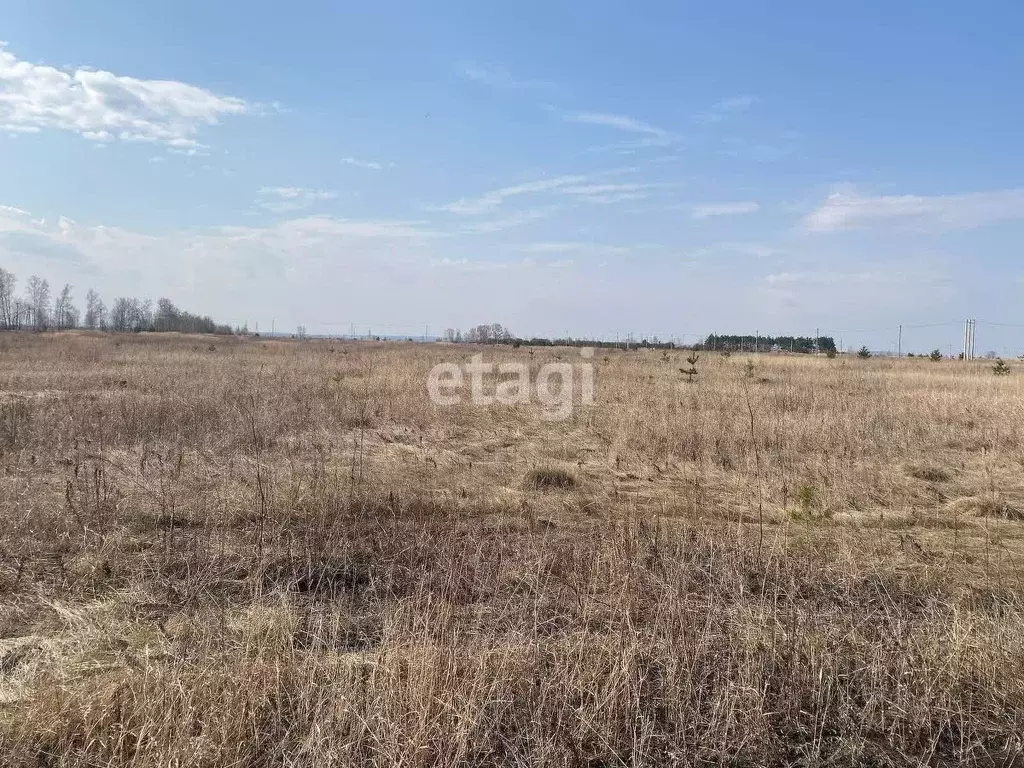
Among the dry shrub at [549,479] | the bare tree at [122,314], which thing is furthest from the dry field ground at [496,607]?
the bare tree at [122,314]

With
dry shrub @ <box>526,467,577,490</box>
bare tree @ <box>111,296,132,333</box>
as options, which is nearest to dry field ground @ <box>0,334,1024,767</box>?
dry shrub @ <box>526,467,577,490</box>

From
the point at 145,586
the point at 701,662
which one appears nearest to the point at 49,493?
the point at 145,586

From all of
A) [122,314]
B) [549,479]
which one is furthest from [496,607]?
[122,314]

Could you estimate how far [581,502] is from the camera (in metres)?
6.57

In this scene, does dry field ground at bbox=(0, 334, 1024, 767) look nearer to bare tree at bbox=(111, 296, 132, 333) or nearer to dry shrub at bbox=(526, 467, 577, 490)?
dry shrub at bbox=(526, 467, 577, 490)

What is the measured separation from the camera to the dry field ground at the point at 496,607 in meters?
2.52

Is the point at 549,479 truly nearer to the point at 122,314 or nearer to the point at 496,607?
the point at 496,607

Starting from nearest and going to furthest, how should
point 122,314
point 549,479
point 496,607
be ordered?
point 496,607 → point 549,479 → point 122,314

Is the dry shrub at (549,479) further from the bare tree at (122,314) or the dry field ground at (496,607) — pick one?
the bare tree at (122,314)

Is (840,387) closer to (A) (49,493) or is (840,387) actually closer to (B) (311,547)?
(B) (311,547)

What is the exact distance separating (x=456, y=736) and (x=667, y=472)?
6354mm

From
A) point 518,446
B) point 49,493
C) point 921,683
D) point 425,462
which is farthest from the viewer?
point 518,446

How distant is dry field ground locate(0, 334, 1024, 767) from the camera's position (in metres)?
2.52

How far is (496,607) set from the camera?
373 centimetres
